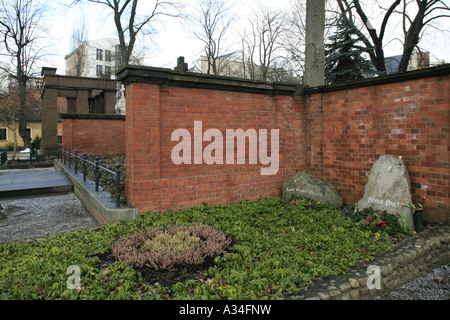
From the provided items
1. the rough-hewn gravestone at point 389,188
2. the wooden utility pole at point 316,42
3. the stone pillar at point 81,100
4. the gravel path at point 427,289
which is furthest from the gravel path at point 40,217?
the stone pillar at point 81,100

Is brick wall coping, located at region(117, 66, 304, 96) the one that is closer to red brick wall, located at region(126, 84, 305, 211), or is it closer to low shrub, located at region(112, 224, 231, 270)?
red brick wall, located at region(126, 84, 305, 211)

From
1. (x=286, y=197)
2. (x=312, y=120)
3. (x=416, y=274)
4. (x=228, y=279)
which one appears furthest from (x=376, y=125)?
(x=228, y=279)

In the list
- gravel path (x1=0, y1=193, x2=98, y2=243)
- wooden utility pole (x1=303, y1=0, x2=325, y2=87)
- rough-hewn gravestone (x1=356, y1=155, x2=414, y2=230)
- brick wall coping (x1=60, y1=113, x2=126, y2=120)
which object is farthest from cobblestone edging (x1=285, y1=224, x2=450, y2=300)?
brick wall coping (x1=60, y1=113, x2=126, y2=120)

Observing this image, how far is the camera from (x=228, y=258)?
11.3 feet

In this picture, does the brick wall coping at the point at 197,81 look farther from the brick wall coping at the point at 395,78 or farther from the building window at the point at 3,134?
the building window at the point at 3,134

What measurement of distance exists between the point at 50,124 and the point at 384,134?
1941 centimetres

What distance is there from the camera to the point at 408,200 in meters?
4.79

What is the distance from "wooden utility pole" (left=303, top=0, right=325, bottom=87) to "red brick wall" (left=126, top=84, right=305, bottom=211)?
2847mm

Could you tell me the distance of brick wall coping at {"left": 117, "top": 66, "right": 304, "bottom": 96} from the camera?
482 cm

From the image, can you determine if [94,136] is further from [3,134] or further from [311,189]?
[3,134]

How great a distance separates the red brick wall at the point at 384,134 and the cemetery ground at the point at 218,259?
1.04m

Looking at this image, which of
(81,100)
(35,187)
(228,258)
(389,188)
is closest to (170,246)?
(228,258)
